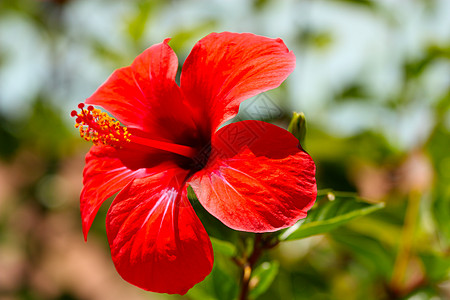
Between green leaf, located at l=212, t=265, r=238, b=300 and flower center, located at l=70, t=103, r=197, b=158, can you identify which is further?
green leaf, located at l=212, t=265, r=238, b=300

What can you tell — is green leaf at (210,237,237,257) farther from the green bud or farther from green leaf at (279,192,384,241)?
the green bud

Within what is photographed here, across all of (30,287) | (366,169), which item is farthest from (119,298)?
(366,169)

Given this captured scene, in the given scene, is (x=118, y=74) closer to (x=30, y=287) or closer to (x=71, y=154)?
(x=71, y=154)

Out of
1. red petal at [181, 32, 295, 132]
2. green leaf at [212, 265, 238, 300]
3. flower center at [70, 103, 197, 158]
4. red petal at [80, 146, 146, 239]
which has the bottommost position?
green leaf at [212, 265, 238, 300]

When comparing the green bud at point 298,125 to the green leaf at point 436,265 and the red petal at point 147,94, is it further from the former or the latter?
the green leaf at point 436,265

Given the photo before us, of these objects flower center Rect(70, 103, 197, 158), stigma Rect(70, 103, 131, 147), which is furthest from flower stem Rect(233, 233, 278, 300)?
stigma Rect(70, 103, 131, 147)

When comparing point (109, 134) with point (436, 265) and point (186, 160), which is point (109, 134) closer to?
point (186, 160)

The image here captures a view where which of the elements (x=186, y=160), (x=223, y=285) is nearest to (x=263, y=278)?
(x=223, y=285)
